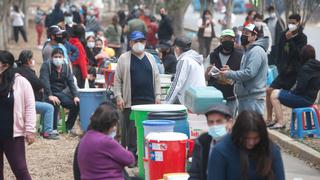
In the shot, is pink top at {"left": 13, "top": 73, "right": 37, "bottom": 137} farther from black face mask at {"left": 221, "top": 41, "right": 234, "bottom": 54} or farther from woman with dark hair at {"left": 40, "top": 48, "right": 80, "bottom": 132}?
woman with dark hair at {"left": 40, "top": 48, "right": 80, "bottom": 132}

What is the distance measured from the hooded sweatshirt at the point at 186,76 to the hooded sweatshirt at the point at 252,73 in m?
0.41

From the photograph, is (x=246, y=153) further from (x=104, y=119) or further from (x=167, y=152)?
(x=167, y=152)

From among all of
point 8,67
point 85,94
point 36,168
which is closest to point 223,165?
point 8,67

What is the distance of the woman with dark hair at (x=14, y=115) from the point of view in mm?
8922

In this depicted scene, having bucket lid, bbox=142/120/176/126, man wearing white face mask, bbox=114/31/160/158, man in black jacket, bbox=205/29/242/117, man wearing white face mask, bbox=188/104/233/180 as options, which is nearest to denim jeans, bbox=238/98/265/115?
man in black jacket, bbox=205/29/242/117

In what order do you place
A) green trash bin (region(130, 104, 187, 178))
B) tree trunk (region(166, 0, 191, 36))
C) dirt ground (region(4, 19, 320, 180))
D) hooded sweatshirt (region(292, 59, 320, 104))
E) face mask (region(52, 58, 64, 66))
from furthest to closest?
tree trunk (region(166, 0, 191, 36))
face mask (region(52, 58, 64, 66))
hooded sweatshirt (region(292, 59, 320, 104))
dirt ground (region(4, 19, 320, 180))
green trash bin (region(130, 104, 187, 178))

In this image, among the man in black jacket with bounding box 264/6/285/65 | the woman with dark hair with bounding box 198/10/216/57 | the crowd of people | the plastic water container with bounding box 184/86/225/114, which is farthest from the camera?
the woman with dark hair with bounding box 198/10/216/57

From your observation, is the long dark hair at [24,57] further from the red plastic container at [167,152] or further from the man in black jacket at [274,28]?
the man in black jacket at [274,28]

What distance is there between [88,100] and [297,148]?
12.0ft

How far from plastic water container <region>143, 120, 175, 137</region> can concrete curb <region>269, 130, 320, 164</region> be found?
3.03 m

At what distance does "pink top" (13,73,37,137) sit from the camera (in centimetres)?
898

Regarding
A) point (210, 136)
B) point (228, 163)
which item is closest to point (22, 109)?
point (210, 136)

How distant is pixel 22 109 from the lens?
29.7 feet

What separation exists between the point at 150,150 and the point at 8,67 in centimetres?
170
